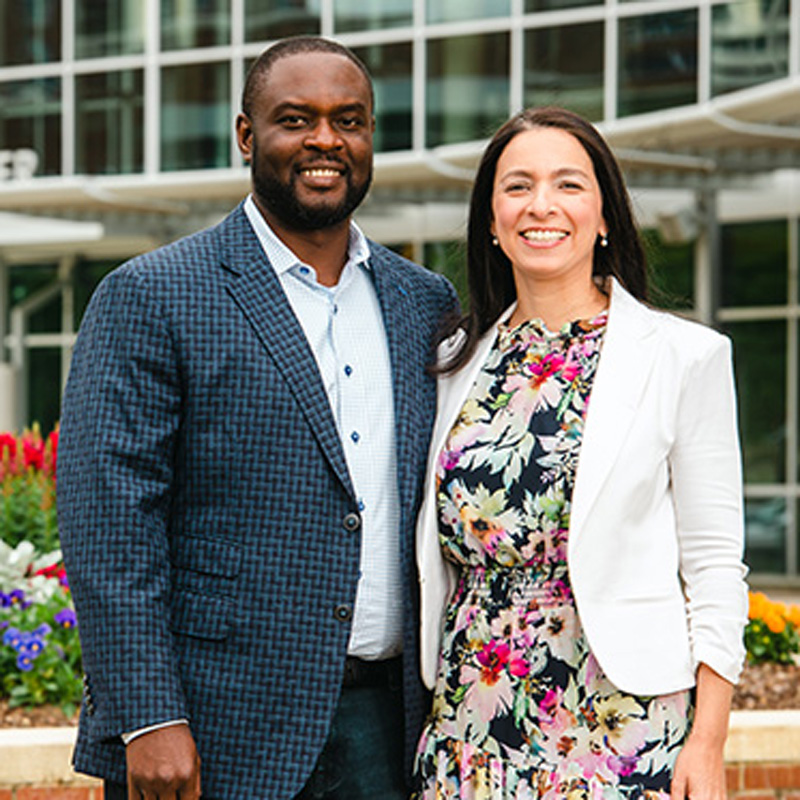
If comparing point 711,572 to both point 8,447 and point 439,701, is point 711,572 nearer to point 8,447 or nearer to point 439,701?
point 439,701

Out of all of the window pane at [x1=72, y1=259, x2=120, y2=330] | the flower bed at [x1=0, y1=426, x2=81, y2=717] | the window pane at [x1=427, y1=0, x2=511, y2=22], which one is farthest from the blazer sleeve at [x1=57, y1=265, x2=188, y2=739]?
the window pane at [x1=72, y1=259, x2=120, y2=330]

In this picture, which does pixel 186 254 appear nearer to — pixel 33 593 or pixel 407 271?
pixel 407 271

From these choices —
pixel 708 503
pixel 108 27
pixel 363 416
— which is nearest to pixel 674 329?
pixel 708 503

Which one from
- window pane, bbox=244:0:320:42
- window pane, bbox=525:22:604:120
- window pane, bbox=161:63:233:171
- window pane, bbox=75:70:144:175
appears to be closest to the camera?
window pane, bbox=525:22:604:120

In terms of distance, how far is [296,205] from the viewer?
3.22 metres

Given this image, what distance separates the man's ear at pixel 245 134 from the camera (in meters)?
Answer: 3.29

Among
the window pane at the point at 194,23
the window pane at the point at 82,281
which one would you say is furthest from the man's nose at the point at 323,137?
the window pane at the point at 82,281

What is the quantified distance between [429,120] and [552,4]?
5.41ft

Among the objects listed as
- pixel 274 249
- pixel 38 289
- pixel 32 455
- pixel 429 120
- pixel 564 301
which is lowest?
pixel 32 455

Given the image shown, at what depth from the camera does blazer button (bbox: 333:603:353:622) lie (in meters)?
3.10

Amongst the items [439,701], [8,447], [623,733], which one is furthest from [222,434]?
[8,447]

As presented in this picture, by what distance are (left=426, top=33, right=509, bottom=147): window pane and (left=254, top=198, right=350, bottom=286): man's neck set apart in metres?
11.3

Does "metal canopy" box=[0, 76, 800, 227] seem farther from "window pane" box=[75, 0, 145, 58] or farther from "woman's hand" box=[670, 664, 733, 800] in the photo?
"woman's hand" box=[670, 664, 733, 800]

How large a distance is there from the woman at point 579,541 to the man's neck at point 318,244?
39 centimetres
